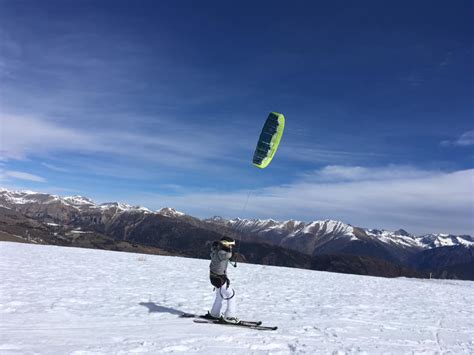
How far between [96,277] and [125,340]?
13.1 meters

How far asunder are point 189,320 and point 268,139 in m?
10.9

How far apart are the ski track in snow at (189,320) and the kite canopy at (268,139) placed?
7.28 m

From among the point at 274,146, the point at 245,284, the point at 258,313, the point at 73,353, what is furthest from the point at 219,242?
the point at 245,284

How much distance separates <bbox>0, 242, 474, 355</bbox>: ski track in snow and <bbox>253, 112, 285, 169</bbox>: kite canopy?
286 inches

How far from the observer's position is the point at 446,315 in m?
19.0

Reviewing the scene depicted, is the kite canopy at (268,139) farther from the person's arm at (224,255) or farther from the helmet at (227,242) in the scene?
the person's arm at (224,255)

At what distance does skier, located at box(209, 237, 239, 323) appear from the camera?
1393 centimetres

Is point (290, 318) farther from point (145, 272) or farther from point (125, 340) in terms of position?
point (145, 272)

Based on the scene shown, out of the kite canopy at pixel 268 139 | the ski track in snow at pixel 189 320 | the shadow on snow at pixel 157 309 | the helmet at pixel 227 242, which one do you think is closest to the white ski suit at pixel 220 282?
the helmet at pixel 227 242

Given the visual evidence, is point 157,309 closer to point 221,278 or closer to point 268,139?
point 221,278

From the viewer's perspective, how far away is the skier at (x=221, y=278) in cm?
1393

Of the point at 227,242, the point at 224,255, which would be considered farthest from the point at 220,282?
the point at 227,242

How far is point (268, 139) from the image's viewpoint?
21.2m

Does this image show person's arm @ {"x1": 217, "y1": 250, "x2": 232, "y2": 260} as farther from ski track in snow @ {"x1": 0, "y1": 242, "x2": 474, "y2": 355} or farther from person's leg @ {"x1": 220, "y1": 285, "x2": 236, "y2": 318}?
ski track in snow @ {"x1": 0, "y1": 242, "x2": 474, "y2": 355}
